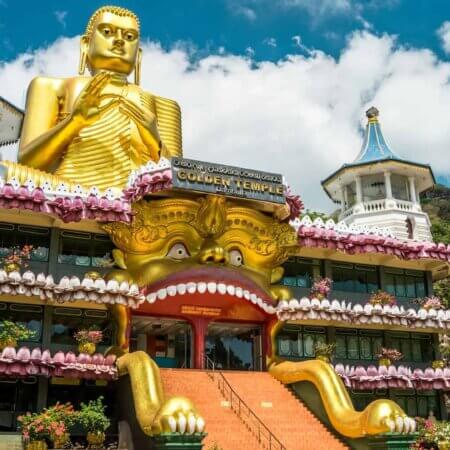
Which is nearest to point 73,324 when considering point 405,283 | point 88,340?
point 88,340

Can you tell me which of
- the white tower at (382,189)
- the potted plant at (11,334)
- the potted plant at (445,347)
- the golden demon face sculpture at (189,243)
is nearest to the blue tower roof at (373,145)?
the white tower at (382,189)

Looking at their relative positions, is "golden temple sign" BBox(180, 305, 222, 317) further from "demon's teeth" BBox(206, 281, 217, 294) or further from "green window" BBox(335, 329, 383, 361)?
"green window" BBox(335, 329, 383, 361)

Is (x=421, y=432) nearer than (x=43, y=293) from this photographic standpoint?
No

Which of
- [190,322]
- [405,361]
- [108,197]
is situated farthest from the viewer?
[405,361]

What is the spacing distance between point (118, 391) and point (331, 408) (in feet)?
22.2

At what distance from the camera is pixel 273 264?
2534 cm

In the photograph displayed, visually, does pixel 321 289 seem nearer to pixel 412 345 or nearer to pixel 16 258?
pixel 412 345

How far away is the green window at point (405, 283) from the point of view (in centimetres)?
2880

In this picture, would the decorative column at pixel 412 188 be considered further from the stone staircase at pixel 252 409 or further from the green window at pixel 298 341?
the stone staircase at pixel 252 409

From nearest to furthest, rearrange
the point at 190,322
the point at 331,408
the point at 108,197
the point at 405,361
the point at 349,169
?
the point at 331,408
the point at 108,197
the point at 190,322
the point at 405,361
the point at 349,169

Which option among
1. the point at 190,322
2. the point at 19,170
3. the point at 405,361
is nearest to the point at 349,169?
the point at 405,361

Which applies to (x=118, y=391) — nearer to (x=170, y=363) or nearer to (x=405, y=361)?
(x=170, y=363)

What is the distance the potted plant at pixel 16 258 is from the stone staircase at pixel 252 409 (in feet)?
19.1

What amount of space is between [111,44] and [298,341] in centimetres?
1573
